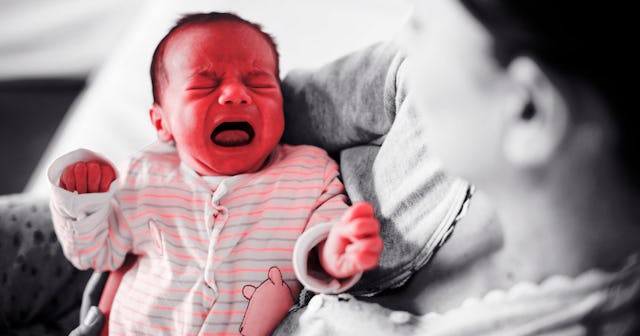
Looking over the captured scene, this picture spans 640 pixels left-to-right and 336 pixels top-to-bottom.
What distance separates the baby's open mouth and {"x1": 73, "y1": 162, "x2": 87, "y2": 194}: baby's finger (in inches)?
5.5

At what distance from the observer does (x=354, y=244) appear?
0.52 m

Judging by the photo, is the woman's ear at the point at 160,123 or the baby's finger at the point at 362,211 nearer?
the baby's finger at the point at 362,211

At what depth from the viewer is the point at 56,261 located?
Result: 821 millimetres

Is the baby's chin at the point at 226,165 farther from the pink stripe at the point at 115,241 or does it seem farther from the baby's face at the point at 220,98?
the pink stripe at the point at 115,241

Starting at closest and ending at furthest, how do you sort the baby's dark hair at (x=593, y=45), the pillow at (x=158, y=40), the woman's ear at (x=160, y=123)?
the baby's dark hair at (x=593, y=45)
the woman's ear at (x=160, y=123)
the pillow at (x=158, y=40)

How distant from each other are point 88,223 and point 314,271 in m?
0.25

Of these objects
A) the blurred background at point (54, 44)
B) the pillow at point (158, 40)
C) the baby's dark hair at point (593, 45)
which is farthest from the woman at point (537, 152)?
the blurred background at point (54, 44)

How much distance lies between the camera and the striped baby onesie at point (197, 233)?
61 centimetres

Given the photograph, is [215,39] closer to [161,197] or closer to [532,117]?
[161,197]

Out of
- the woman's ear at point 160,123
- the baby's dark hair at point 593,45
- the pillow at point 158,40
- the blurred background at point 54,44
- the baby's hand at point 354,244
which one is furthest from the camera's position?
the blurred background at point 54,44

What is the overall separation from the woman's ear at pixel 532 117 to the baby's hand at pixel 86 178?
44cm

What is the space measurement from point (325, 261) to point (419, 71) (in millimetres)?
Result: 206

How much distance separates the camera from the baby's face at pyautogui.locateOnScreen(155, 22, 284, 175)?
25.9 inches

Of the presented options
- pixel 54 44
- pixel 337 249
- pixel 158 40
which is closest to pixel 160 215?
pixel 337 249
